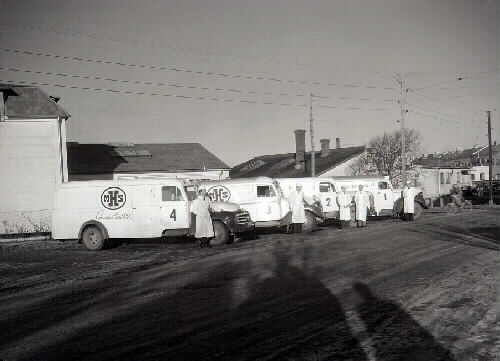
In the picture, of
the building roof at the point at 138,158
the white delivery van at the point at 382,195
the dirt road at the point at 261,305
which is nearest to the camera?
the dirt road at the point at 261,305

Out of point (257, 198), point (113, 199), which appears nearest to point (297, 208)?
point (257, 198)

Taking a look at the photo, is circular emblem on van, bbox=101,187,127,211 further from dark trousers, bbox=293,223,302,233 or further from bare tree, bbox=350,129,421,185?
bare tree, bbox=350,129,421,185

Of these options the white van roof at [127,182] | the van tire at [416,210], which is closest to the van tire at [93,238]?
the white van roof at [127,182]

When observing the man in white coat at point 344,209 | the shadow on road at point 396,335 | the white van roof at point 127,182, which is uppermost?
the white van roof at point 127,182

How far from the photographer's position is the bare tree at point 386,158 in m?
53.6

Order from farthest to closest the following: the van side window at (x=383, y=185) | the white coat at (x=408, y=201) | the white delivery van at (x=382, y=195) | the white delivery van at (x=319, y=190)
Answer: the van side window at (x=383, y=185)
the white delivery van at (x=382, y=195)
the white coat at (x=408, y=201)
the white delivery van at (x=319, y=190)

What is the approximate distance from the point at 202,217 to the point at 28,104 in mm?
16305

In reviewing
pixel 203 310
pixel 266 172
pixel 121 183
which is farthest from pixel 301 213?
pixel 266 172

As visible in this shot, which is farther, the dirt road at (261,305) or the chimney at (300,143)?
the chimney at (300,143)

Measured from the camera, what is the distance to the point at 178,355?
5.25 metres

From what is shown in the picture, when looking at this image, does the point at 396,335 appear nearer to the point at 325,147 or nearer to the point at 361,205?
the point at 361,205

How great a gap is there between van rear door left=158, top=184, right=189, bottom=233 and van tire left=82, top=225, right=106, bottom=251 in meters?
2.06

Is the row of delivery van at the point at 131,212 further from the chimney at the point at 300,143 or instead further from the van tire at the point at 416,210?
the chimney at the point at 300,143

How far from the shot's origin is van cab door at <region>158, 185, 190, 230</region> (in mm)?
16141
